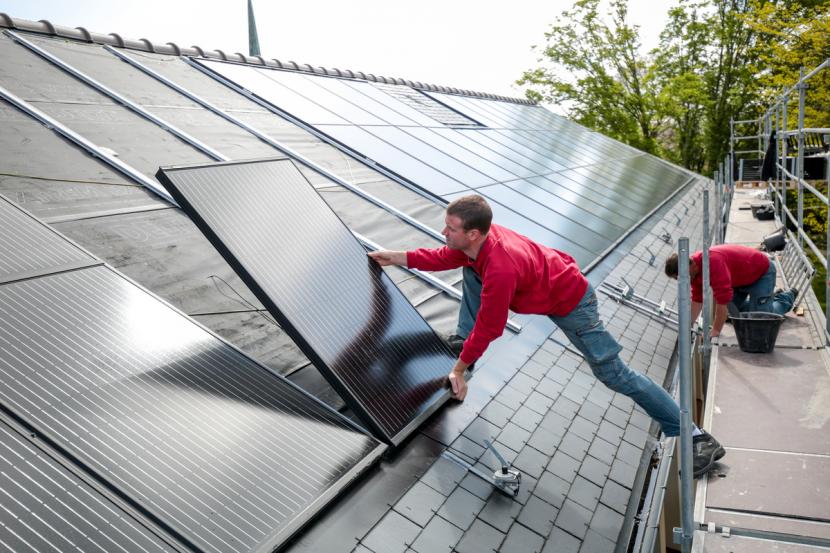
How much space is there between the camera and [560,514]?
13.0 ft

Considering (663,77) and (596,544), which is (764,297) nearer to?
(596,544)

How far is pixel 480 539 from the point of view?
3.50 m

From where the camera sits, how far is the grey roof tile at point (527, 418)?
4754mm

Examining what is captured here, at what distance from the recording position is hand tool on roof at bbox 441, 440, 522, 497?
391cm

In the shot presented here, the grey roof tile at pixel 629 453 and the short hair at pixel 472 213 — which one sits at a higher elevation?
the short hair at pixel 472 213

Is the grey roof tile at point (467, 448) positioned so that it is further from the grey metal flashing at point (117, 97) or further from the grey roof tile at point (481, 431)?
the grey metal flashing at point (117, 97)

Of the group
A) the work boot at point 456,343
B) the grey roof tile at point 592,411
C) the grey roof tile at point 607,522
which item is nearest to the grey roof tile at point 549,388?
the grey roof tile at point 592,411

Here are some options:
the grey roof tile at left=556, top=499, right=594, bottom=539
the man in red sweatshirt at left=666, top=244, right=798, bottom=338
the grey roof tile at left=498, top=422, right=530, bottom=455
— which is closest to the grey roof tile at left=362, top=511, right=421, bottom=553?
the grey roof tile at left=556, top=499, right=594, bottom=539

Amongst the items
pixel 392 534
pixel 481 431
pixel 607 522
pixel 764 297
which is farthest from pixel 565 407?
pixel 764 297

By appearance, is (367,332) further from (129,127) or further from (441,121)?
(441,121)

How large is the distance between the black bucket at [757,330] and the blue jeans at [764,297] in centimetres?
46

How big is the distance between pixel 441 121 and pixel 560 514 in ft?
36.0

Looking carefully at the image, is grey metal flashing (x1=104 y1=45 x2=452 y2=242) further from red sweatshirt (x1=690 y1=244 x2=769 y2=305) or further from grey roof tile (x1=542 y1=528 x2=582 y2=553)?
grey roof tile (x1=542 y1=528 x2=582 y2=553)

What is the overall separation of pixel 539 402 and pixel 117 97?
641 cm
